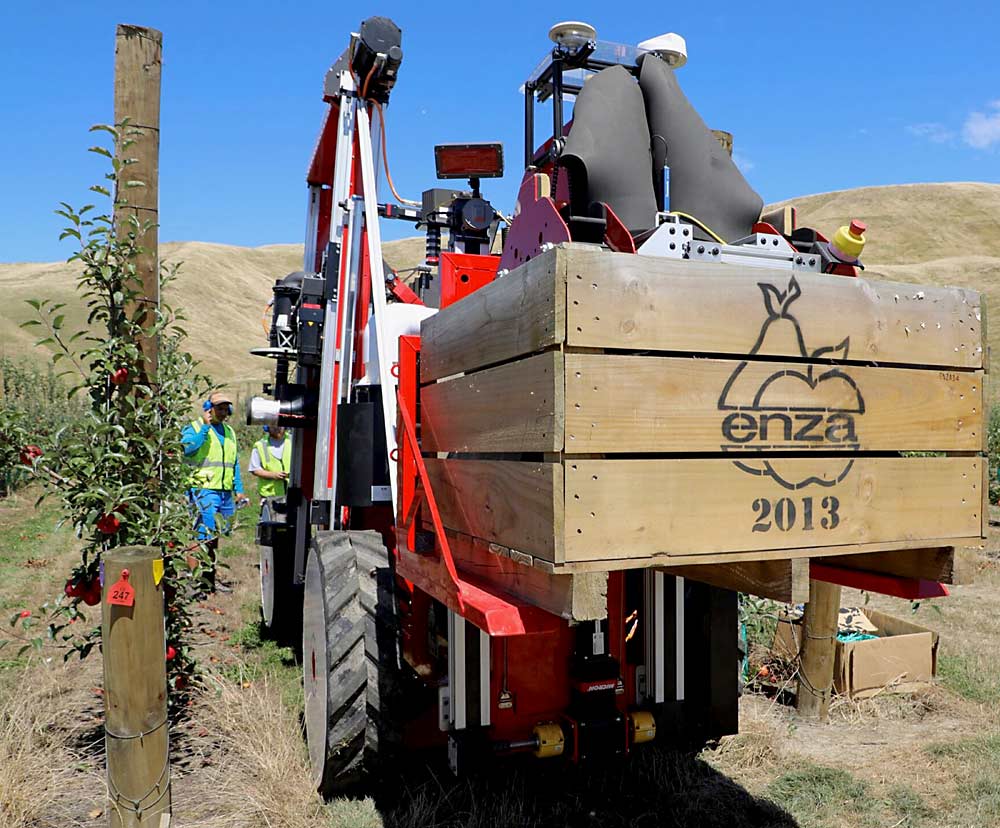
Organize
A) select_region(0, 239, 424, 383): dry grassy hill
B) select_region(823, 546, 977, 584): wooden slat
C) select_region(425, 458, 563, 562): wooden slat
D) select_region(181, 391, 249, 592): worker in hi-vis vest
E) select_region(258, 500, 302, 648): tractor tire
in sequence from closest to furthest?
select_region(425, 458, 563, 562): wooden slat → select_region(823, 546, 977, 584): wooden slat → select_region(258, 500, 302, 648): tractor tire → select_region(181, 391, 249, 592): worker in hi-vis vest → select_region(0, 239, 424, 383): dry grassy hill

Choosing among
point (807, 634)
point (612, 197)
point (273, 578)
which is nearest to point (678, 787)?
point (807, 634)

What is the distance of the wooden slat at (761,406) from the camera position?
223 centimetres

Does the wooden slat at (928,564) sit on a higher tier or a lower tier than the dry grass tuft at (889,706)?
higher

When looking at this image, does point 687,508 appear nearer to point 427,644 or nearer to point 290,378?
point 427,644

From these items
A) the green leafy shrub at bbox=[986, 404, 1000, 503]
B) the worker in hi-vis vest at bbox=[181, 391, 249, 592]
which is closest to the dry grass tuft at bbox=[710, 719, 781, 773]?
the worker in hi-vis vest at bbox=[181, 391, 249, 592]

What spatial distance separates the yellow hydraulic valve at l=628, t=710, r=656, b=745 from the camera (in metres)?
3.71

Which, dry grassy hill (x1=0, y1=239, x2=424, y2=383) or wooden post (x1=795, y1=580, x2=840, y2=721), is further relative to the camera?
dry grassy hill (x1=0, y1=239, x2=424, y2=383)

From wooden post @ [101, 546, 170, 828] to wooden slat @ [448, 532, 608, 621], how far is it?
130 cm

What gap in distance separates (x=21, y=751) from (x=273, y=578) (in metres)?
2.57

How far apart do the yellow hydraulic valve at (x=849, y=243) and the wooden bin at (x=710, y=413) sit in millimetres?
365

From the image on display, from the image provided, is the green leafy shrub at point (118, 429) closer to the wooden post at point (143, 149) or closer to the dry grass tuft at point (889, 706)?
the wooden post at point (143, 149)

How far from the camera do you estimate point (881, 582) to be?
301 centimetres

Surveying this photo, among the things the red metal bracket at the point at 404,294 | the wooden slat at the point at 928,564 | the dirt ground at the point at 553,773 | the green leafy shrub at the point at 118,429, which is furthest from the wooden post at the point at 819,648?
the green leafy shrub at the point at 118,429

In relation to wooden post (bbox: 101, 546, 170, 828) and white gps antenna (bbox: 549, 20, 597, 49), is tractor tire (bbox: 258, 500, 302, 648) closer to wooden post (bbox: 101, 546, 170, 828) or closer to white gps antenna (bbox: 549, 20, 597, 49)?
wooden post (bbox: 101, 546, 170, 828)
